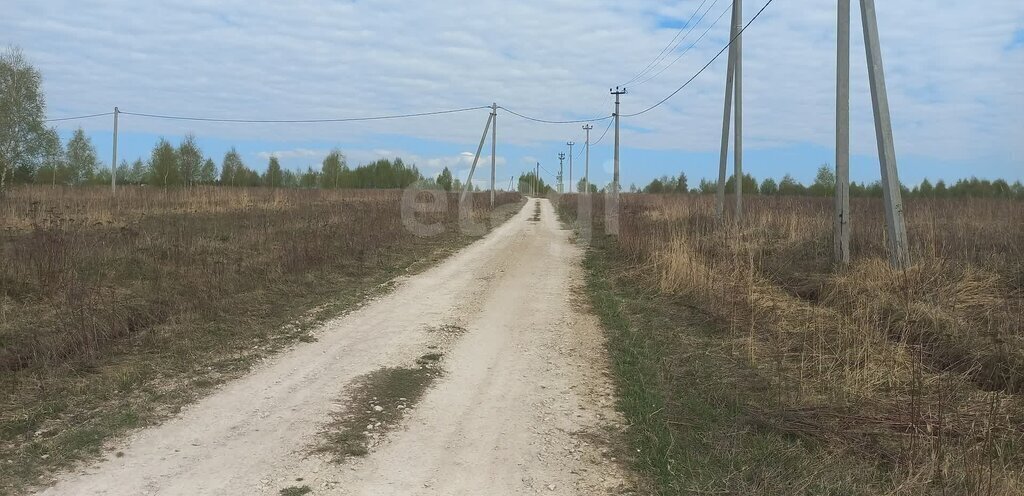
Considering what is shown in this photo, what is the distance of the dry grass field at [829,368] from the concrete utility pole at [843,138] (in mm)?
481

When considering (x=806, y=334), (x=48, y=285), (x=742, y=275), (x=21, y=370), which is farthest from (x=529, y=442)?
(x=48, y=285)

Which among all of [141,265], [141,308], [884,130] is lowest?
[141,308]

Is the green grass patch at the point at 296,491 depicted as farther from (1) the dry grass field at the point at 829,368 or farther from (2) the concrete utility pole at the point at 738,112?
(2) the concrete utility pole at the point at 738,112

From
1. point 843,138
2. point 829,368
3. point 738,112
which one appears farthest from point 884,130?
point 738,112

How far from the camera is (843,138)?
885cm

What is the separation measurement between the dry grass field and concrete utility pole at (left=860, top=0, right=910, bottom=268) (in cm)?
50

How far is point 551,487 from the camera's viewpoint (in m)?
3.37

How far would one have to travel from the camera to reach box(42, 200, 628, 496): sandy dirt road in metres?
3.35

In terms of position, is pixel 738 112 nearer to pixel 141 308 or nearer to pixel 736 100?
pixel 736 100

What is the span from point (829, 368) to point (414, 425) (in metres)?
3.40

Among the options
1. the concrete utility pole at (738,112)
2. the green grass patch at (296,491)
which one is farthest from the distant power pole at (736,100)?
the green grass patch at (296,491)

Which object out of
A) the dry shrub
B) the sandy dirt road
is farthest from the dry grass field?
the dry shrub

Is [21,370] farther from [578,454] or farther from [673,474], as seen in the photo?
[673,474]

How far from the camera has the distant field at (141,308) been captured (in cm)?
427
